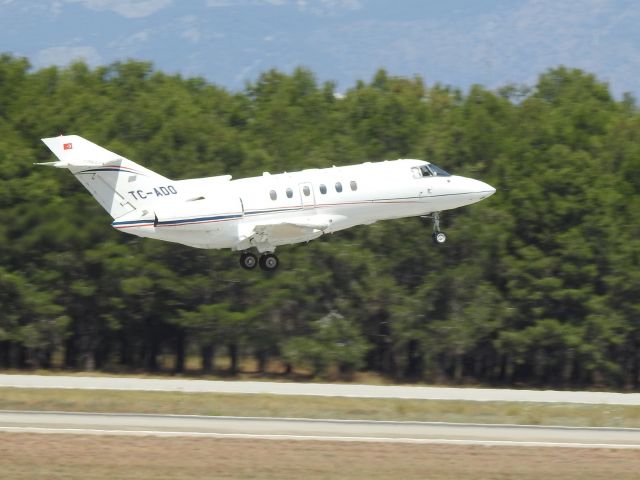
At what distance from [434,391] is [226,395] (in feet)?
34.5

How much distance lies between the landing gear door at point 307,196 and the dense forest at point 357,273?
15.4 meters

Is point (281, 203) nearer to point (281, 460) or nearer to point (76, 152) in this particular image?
point (76, 152)

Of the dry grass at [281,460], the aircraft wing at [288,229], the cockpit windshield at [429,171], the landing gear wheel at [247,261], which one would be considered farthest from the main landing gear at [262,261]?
the dry grass at [281,460]

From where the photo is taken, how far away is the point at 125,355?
232 feet

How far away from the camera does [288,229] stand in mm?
48906

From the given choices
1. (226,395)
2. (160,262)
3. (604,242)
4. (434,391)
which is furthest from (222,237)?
(604,242)

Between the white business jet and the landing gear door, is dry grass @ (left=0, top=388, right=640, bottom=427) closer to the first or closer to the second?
the white business jet

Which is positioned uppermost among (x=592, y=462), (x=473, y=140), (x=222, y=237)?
(x=473, y=140)

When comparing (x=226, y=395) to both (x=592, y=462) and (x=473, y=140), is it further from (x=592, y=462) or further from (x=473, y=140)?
(x=473, y=140)

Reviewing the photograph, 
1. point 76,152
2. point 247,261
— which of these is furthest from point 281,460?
point 76,152

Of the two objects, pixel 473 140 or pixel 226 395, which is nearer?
pixel 226 395

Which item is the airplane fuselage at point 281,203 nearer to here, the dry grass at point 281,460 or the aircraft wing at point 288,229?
the aircraft wing at point 288,229

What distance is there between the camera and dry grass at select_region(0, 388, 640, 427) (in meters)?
40.8

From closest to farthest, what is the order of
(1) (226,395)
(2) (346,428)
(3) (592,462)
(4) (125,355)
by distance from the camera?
(3) (592,462) < (2) (346,428) < (1) (226,395) < (4) (125,355)
